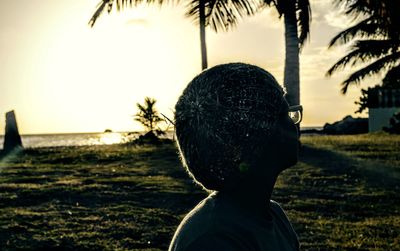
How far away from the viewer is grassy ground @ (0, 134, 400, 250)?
8.52m

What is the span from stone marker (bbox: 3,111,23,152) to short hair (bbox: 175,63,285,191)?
2462cm

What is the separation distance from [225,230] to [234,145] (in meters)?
0.35

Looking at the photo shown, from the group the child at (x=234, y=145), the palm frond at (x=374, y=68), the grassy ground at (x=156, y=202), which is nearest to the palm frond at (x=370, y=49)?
the palm frond at (x=374, y=68)

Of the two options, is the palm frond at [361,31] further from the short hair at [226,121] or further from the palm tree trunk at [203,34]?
the short hair at [226,121]

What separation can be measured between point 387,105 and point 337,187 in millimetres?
26193

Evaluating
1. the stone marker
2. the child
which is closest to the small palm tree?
the stone marker

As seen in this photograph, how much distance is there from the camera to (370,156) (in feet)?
53.9

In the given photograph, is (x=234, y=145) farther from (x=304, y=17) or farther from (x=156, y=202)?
(x=304, y=17)

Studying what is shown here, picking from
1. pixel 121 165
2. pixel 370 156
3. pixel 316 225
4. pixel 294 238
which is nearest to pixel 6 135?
pixel 121 165

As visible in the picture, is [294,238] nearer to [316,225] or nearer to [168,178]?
[316,225]

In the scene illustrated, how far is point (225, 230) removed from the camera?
7.25 feet

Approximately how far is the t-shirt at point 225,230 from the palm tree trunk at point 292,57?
14.6 metres

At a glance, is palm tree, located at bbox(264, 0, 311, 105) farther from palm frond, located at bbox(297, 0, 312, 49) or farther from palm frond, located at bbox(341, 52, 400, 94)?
palm frond, located at bbox(341, 52, 400, 94)

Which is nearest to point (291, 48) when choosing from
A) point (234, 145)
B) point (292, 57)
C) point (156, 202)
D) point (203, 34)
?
point (292, 57)
